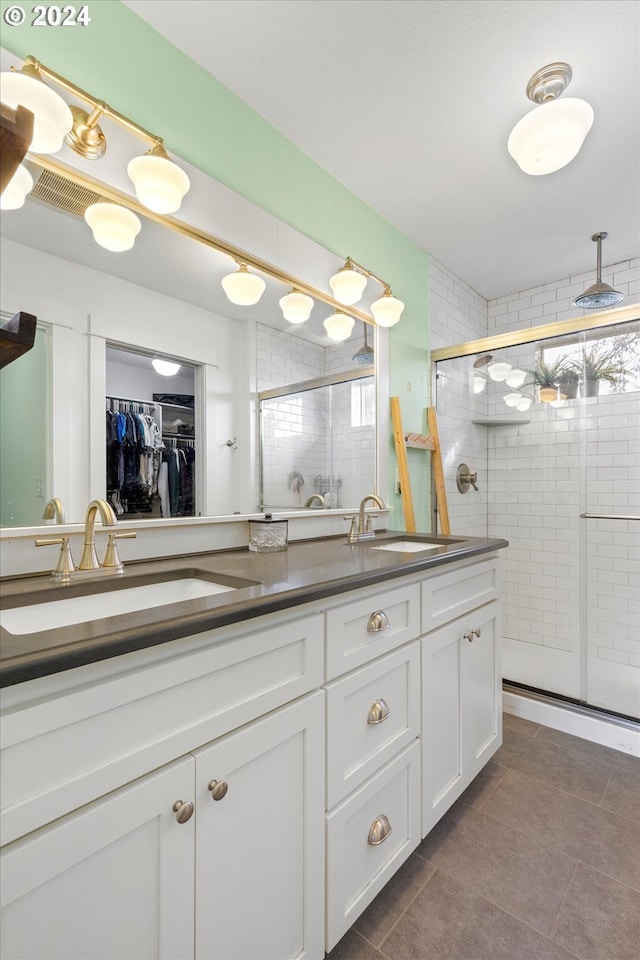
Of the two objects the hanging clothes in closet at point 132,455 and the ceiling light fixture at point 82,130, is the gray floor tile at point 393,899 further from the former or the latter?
the ceiling light fixture at point 82,130

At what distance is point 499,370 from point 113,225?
2439mm

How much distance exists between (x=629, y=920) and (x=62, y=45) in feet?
9.37

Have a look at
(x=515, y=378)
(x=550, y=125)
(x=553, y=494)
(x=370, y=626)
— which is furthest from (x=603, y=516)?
(x=370, y=626)

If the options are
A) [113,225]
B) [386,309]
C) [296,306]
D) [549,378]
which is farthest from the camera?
[549,378]

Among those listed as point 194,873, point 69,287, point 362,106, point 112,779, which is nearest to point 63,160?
point 69,287

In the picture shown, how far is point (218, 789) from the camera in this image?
0.81m

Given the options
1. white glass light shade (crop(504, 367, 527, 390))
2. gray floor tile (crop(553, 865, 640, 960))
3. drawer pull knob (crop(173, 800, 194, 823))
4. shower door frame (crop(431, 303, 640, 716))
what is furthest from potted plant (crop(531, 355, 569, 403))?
drawer pull knob (crop(173, 800, 194, 823))

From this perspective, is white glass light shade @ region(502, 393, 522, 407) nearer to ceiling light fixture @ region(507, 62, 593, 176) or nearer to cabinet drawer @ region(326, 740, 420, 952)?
ceiling light fixture @ region(507, 62, 593, 176)

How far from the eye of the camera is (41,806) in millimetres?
614

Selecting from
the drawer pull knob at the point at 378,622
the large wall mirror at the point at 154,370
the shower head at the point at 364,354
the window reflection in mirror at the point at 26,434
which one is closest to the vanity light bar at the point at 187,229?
the large wall mirror at the point at 154,370

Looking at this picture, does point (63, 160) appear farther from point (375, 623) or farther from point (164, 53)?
point (375, 623)

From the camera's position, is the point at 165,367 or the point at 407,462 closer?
the point at 165,367

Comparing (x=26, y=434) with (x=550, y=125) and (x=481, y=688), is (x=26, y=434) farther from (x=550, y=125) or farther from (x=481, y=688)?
(x=550, y=125)

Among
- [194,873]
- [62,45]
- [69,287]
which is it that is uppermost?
[62,45]
